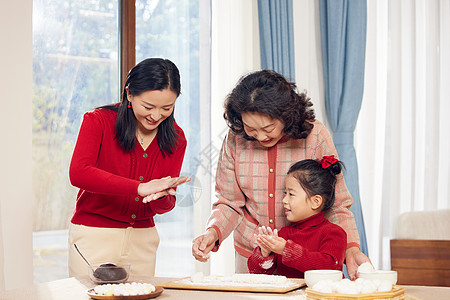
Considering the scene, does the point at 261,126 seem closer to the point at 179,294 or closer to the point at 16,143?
the point at 179,294

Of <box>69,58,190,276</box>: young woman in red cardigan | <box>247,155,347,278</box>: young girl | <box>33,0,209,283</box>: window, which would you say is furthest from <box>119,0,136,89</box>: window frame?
<box>247,155,347,278</box>: young girl

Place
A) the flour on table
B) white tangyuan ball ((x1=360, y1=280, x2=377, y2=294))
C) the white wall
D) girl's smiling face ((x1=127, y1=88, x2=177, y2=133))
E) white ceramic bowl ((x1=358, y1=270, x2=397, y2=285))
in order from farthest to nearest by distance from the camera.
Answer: the white wall → girl's smiling face ((x1=127, y1=88, x2=177, y2=133)) → the flour on table → white ceramic bowl ((x1=358, y1=270, x2=397, y2=285)) → white tangyuan ball ((x1=360, y1=280, x2=377, y2=294))

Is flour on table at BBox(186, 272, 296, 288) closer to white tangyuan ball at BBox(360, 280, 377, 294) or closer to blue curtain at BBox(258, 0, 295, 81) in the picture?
white tangyuan ball at BBox(360, 280, 377, 294)

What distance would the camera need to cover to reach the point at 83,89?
3.08 m

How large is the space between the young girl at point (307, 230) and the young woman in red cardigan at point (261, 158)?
0.06 m

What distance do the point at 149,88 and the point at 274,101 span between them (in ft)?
1.47

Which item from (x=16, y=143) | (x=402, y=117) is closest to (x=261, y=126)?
(x=16, y=143)

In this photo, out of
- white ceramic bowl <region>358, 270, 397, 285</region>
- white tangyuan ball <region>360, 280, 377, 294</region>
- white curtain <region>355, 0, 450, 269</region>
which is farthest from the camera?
white curtain <region>355, 0, 450, 269</region>

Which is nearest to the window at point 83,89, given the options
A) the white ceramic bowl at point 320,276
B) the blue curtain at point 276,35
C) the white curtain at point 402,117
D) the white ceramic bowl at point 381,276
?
the blue curtain at point 276,35

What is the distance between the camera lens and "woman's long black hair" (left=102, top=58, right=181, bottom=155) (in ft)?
6.64

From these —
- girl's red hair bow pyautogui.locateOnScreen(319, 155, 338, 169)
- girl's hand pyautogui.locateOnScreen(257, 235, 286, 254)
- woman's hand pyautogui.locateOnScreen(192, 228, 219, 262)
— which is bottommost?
woman's hand pyautogui.locateOnScreen(192, 228, 219, 262)

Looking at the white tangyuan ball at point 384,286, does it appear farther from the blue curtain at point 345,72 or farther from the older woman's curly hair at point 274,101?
the blue curtain at point 345,72

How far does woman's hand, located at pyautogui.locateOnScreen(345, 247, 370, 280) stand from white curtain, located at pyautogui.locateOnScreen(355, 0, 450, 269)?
2.53 metres

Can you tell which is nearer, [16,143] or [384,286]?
[384,286]
